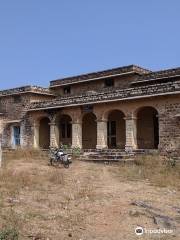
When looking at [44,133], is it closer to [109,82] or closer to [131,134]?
[109,82]

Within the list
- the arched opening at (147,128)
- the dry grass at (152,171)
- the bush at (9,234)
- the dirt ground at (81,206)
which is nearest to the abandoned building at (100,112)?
the arched opening at (147,128)

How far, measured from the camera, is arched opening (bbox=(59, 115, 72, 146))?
944 inches

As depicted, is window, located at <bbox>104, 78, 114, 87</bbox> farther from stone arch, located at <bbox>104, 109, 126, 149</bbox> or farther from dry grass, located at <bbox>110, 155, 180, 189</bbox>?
dry grass, located at <bbox>110, 155, 180, 189</bbox>

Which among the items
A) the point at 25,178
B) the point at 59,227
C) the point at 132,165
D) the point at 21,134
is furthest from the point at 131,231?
the point at 21,134

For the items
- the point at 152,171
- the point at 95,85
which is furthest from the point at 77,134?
the point at 152,171

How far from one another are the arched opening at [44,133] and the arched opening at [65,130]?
1.21 m

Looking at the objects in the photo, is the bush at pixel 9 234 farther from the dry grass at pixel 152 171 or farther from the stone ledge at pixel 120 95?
the stone ledge at pixel 120 95

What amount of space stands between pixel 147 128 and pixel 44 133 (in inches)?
302

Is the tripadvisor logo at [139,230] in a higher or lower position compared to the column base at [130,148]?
lower

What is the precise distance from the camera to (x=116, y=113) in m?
21.9

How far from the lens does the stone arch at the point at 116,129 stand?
2161 cm

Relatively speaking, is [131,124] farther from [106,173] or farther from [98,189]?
[98,189]

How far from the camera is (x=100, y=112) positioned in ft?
66.9

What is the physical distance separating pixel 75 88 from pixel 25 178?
46.4 feet
